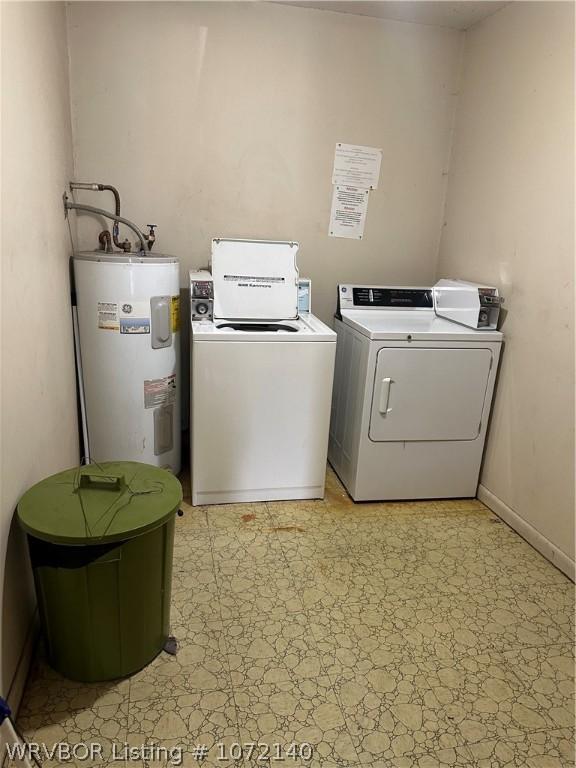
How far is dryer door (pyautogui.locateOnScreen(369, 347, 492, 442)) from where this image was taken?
238 cm

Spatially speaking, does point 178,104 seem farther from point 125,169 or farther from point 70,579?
point 70,579

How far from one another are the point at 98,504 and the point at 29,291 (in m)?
0.72

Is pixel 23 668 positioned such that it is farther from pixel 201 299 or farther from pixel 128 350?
pixel 201 299

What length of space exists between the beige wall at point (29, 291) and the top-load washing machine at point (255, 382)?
0.60 metres

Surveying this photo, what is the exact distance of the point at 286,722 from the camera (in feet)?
4.61

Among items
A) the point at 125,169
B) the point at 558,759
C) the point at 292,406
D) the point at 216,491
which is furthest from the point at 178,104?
the point at 558,759

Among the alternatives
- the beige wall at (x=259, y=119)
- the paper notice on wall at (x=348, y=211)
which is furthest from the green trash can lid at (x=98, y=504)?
the paper notice on wall at (x=348, y=211)

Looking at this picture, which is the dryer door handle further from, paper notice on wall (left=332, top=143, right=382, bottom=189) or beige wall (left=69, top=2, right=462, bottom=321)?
paper notice on wall (left=332, top=143, right=382, bottom=189)

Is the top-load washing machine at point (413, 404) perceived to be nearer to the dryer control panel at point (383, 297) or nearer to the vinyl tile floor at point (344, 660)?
the dryer control panel at point (383, 297)

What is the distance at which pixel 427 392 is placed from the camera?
244 cm

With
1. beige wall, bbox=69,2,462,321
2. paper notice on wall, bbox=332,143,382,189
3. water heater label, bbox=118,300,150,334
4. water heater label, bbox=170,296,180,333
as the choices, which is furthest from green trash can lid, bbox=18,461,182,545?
paper notice on wall, bbox=332,143,382,189

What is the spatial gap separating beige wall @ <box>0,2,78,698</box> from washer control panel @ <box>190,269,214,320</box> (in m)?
0.58

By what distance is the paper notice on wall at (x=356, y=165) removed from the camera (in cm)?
285

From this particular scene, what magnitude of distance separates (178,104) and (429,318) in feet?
5.85
